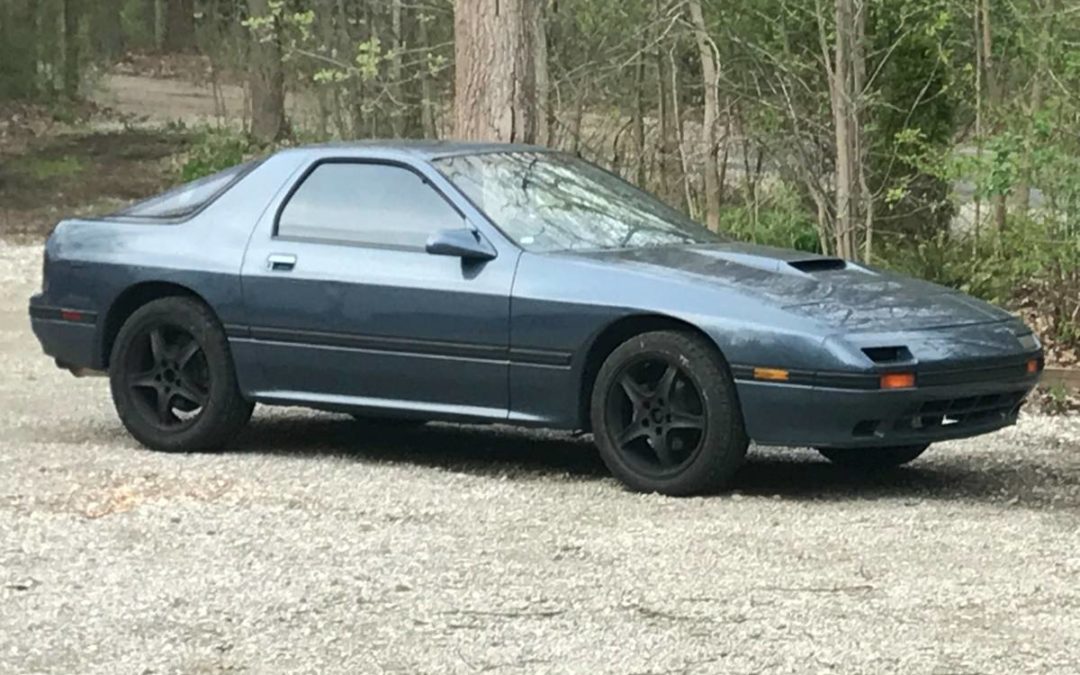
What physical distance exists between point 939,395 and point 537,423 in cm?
171

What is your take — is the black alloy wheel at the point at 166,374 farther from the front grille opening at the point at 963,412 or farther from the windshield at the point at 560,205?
the front grille opening at the point at 963,412

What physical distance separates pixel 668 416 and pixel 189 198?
286 cm

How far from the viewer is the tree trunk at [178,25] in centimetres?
3594

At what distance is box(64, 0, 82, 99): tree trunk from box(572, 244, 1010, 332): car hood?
23882 millimetres

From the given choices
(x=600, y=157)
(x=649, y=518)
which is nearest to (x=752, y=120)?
(x=600, y=157)

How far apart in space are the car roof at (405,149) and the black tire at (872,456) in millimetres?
2132

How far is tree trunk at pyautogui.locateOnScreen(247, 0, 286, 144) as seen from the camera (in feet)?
83.1

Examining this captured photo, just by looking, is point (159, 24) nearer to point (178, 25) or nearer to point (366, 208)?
point (178, 25)

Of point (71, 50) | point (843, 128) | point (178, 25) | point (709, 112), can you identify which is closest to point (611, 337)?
point (843, 128)

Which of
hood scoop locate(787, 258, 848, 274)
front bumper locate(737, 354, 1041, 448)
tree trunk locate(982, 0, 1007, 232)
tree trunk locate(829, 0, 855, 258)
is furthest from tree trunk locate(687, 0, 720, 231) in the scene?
front bumper locate(737, 354, 1041, 448)

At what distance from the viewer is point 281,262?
867cm

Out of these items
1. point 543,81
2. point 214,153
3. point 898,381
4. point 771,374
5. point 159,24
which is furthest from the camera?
point 159,24

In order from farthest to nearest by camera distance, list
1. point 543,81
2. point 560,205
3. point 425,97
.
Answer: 1. point 425,97
2. point 543,81
3. point 560,205

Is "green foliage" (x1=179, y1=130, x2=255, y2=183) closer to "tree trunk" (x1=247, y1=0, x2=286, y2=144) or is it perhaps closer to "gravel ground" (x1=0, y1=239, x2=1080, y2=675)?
"tree trunk" (x1=247, y1=0, x2=286, y2=144)
